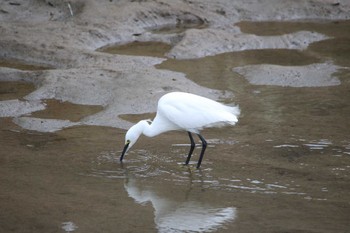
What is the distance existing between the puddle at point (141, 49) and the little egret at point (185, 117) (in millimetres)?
4594

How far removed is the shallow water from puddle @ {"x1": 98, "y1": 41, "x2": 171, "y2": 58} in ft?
9.58

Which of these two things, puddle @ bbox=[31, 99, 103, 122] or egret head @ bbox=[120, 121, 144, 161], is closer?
egret head @ bbox=[120, 121, 144, 161]

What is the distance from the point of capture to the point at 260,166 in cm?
746

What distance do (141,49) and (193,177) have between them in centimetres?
592

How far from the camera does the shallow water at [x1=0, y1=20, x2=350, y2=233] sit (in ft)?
20.0

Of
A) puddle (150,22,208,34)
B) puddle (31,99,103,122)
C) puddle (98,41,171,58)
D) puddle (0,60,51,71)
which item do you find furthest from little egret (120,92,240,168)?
puddle (150,22,208,34)

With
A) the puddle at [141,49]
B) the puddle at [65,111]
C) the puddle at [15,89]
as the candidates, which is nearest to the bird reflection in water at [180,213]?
the puddle at [65,111]

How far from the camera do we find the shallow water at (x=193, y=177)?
6090mm

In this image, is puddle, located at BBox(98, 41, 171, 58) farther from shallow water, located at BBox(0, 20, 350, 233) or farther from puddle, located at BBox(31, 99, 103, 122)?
shallow water, located at BBox(0, 20, 350, 233)

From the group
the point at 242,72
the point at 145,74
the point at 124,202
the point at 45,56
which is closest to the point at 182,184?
the point at 124,202

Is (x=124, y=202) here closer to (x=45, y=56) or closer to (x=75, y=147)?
(x=75, y=147)

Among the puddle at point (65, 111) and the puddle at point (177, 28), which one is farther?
the puddle at point (177, 28)

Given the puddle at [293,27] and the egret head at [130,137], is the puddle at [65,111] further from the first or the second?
the puddle at [293,27]

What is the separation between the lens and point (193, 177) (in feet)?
23.8
